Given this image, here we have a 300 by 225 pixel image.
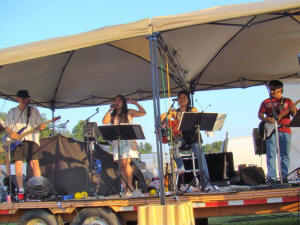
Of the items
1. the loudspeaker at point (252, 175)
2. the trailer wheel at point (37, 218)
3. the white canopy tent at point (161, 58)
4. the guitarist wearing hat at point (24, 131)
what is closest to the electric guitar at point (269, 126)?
the loudspeaker at point (252, 175)

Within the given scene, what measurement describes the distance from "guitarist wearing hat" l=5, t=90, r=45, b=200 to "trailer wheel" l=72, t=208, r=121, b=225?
5.94 feet

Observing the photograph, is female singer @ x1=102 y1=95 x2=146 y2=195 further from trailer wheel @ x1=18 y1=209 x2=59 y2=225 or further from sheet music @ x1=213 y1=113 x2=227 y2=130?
trailer wheel @ x1=18 y1=209 x2=59 y2=225

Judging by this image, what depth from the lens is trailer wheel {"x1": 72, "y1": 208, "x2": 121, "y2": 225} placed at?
5.00 metres

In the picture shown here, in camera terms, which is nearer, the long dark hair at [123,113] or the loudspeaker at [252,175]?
the loudspeaker at [252,175]

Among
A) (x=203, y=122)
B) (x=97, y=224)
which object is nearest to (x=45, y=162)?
(x=97, y=224)

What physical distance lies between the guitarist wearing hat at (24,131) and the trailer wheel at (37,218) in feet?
→ 3.57

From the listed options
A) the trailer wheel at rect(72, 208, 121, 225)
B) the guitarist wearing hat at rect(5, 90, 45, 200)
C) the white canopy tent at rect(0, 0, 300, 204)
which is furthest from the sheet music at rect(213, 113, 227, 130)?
the guitarist wearing hat at rect(5, 90, 45, 200)

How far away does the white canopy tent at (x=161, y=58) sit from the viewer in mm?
5062

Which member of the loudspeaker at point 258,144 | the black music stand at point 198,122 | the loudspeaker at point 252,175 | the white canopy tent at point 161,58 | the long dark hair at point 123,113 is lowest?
the loudspeaker at point 252,175

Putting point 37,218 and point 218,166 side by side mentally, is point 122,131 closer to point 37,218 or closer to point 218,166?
point 37,218

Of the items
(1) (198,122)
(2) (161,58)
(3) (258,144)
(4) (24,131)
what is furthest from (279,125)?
(4) (24,131)

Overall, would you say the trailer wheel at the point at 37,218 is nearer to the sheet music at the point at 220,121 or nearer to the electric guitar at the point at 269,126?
the sheet music at the point at 220,121

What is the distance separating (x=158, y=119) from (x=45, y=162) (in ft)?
13.5

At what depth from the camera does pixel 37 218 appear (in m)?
5.36
